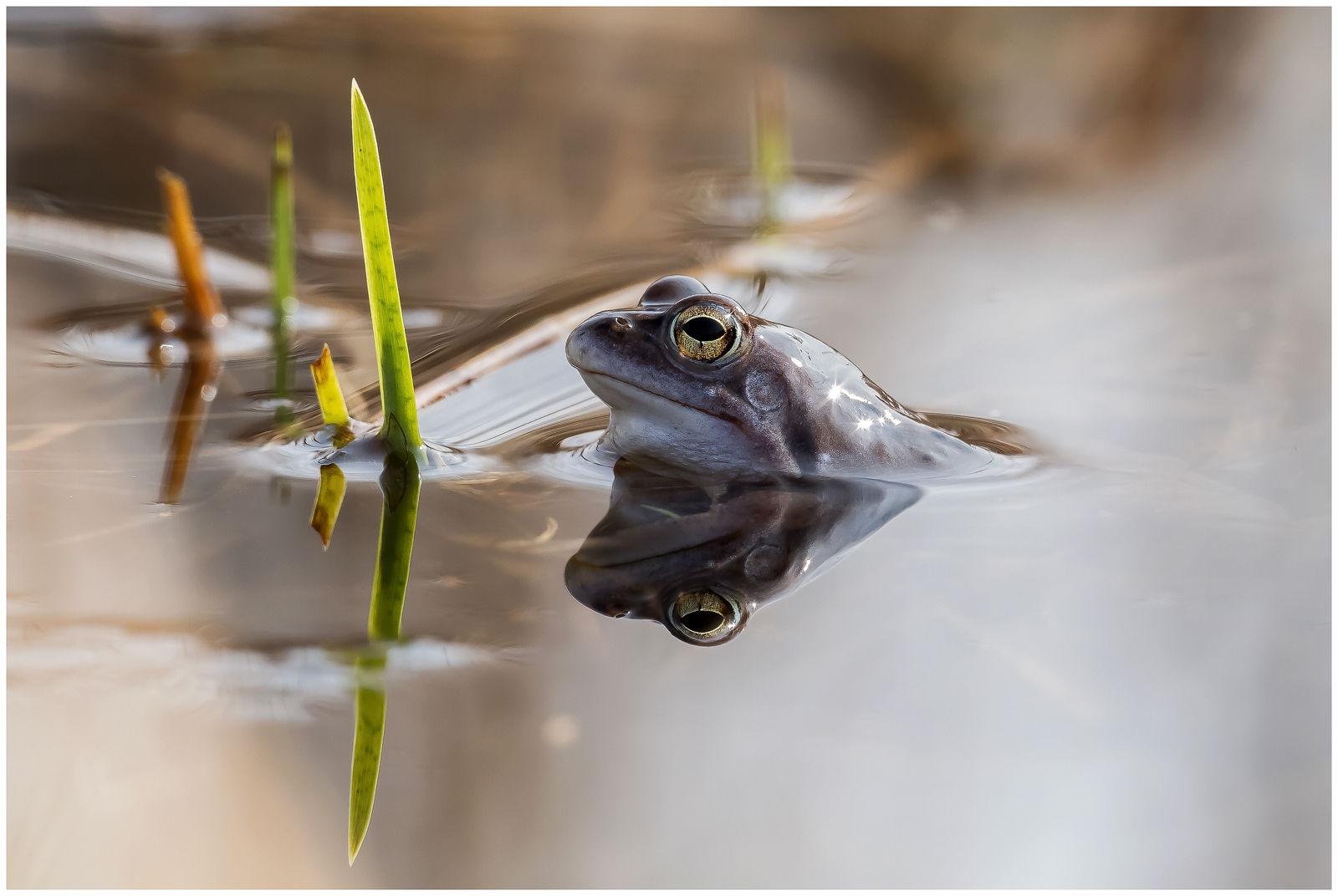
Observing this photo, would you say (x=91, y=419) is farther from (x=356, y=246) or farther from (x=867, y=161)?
(x=867, y=161)

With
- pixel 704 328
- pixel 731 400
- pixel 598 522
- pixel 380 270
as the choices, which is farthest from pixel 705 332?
pixel 380 270

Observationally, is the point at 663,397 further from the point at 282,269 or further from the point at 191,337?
the point at 191,337

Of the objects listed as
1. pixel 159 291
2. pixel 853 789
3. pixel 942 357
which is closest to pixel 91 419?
pixel 159 291

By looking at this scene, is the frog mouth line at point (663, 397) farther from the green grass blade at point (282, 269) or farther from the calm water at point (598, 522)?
the green grass blade at point (282, 269)

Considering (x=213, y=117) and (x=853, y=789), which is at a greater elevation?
(x=213, y=117)

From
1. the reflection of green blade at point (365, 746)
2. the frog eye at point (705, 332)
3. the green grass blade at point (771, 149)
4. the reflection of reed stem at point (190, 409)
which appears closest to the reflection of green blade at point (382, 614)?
the reflection of green blade at point (365, 746)

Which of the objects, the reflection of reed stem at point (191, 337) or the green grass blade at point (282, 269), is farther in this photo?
the green grass blade at point (282, 269)

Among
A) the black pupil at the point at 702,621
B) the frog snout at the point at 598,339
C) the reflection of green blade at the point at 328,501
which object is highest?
the frog snout at the point at 598,339
